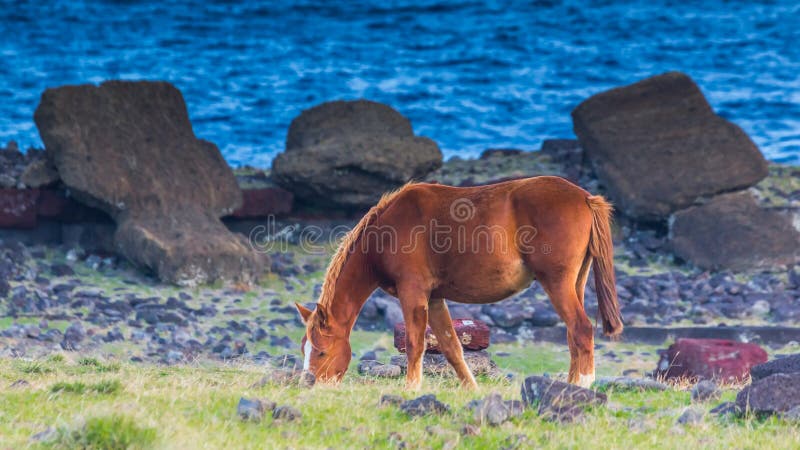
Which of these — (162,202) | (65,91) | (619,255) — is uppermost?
(65,91)

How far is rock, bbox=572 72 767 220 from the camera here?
20.1 meters

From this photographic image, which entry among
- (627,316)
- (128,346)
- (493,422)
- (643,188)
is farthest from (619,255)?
(493,422)

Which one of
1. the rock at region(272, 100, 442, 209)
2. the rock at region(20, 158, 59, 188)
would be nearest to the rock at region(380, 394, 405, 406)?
the rock at region(272, 100, 442, 209)

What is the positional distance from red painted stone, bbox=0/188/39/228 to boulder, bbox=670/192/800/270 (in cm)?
1114

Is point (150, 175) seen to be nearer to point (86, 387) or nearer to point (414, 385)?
point (414, 385)

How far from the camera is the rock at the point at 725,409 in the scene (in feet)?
23.5

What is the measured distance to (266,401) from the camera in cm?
689

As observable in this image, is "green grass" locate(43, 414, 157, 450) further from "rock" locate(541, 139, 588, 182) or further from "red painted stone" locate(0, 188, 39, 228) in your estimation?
"rock" locate(541, 139, 588, 182)

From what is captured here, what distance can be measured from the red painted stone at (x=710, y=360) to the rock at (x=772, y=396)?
5310 mm

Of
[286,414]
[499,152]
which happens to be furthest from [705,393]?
[499,152]

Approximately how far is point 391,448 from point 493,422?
77 centimetres

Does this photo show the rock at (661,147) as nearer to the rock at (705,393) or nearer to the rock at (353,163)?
the rock at (353,163)

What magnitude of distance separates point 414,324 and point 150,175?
11010mm

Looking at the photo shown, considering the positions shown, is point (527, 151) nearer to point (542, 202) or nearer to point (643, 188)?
point (643, 188)
